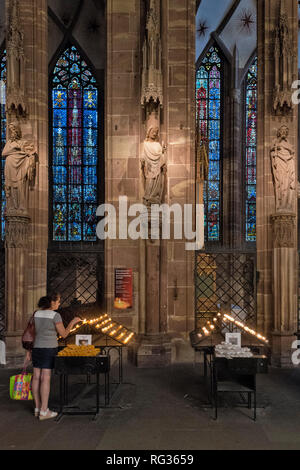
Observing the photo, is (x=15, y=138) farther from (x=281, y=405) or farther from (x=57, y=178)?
(x=57, y=178)

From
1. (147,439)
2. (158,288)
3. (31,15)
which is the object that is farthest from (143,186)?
(147,439)

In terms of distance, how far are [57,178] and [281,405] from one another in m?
14.1

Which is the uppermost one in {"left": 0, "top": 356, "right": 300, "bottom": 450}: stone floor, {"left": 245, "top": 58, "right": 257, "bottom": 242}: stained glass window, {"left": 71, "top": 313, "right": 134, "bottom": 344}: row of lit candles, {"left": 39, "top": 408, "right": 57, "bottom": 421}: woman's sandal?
{"left": 245, "top": 58, "right": 257, "bottom": 242}: stained glass window

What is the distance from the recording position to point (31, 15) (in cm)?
927

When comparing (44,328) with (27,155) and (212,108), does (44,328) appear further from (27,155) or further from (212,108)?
(212,108)

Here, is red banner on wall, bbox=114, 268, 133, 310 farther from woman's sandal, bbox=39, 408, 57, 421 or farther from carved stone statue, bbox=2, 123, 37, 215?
woman's sandal, bbox=39, 408, 57, 421

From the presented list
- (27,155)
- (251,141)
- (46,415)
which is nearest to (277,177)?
(27,155)

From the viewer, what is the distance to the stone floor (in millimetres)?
4777

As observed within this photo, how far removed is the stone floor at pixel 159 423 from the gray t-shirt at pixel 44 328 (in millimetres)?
1023

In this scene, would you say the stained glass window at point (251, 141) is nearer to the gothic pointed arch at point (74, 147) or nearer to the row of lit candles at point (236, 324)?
the gothic pointed arch at point (74, 147)

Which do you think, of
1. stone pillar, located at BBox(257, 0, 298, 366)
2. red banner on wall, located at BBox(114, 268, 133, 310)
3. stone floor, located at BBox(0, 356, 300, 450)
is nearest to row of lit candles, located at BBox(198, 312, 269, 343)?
stone floor, located at BBox(0, 356, 300, 450)

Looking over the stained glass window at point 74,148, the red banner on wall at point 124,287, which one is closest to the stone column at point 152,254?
the red banner on wall at point 124,287

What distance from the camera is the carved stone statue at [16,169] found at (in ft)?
28.5

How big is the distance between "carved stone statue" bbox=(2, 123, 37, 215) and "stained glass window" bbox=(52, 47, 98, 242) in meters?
9.01
